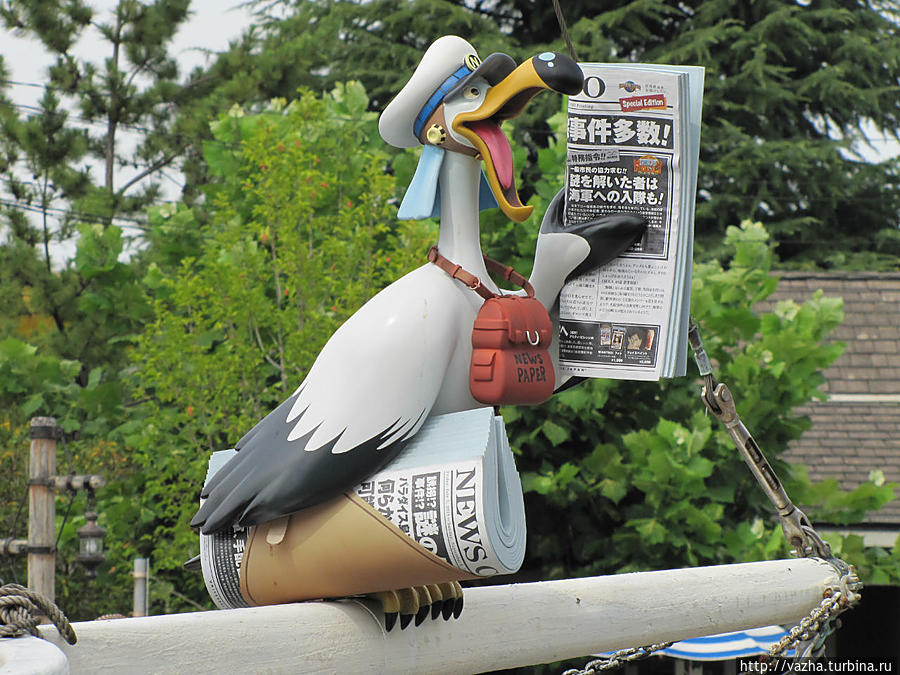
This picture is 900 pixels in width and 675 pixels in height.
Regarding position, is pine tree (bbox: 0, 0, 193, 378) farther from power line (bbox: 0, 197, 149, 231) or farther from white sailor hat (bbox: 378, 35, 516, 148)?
white sailor hat (bbox: 378, 35, 516, 148)

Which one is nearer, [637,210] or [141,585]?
[637,210]

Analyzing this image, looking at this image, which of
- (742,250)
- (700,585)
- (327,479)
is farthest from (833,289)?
(327,479)

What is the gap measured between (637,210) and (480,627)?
0.71 m

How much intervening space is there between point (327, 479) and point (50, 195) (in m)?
9.90

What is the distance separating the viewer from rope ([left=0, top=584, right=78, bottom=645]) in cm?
113

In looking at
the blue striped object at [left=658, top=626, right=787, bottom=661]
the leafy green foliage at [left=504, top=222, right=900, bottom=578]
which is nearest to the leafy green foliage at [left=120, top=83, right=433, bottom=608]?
the leafy green foliage at [left=504, top=222, right=900, bottom=578]

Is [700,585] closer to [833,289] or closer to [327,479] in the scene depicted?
[327,479]

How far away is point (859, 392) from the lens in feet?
28.1

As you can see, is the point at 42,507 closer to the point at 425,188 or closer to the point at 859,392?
the point at 425,188

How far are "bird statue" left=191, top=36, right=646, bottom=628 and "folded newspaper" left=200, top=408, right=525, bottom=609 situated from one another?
0.14 feet

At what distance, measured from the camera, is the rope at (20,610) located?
1.13 m

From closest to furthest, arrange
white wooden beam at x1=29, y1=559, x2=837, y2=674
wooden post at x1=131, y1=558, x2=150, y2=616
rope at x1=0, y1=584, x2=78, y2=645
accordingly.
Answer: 1. rope at x1=0, y1=584, x2=78, y2=645
2. white wooden beam at x1=29, y1=559, x2=837, y2=674
3. wooden post at x1=131, y1=558, x2=150, y2=616

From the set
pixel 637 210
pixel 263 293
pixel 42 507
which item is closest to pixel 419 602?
pixel 637 210

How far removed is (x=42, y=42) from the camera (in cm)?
1101
